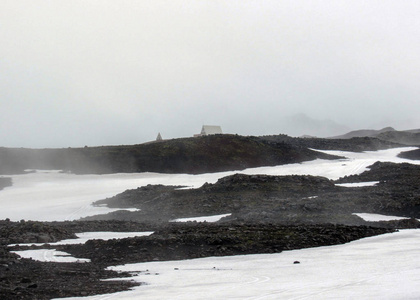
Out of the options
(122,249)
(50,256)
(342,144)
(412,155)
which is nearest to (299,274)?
(122,249)

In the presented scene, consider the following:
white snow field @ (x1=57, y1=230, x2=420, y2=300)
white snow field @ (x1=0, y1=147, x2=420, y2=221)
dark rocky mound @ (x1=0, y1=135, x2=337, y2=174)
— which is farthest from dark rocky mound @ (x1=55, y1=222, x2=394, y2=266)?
dark rocky mound @ (x1=0, y1=135, x2=337, y2=174)

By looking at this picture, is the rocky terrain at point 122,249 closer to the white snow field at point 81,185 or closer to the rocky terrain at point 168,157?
the white snow field at point 81,185

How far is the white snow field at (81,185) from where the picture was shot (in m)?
Answer: 35.1

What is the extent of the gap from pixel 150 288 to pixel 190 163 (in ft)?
147

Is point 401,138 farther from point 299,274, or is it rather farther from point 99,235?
point 299,274

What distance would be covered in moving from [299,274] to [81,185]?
39023 mm

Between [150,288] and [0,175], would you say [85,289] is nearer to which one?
[150,288]

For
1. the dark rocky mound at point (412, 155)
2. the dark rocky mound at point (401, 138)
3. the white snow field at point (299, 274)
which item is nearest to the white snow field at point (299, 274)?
the white snow field at point (299, 274)

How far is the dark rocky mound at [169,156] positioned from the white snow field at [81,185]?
2459 mm

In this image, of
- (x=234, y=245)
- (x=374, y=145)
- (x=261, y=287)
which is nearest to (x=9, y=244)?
(x=234, y=245)

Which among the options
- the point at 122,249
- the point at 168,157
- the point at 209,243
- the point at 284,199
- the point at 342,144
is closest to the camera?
the point at 122,249

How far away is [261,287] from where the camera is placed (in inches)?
378

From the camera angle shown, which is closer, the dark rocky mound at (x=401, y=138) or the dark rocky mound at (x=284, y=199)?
the dark rocky mound at (x=284, y=199)

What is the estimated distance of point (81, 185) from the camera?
47281 mm
